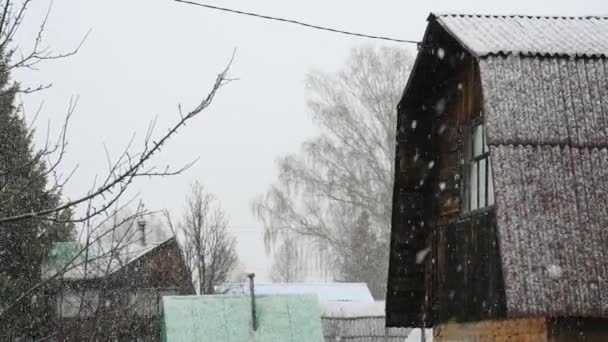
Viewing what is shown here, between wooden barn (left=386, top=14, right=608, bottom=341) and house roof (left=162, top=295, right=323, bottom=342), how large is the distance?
29.1ft

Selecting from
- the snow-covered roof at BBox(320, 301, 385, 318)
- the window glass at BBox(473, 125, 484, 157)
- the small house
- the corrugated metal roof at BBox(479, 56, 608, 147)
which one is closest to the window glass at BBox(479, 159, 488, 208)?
the window glass at BBox(473, 125, 484, 157)

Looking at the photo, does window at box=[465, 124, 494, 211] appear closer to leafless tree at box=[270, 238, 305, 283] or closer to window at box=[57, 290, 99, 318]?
window at box=[57, 290, 99, 318]

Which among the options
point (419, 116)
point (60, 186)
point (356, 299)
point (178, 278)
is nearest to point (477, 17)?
point (419, 116)

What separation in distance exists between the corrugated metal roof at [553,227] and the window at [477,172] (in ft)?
4.47

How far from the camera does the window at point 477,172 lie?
9820mm

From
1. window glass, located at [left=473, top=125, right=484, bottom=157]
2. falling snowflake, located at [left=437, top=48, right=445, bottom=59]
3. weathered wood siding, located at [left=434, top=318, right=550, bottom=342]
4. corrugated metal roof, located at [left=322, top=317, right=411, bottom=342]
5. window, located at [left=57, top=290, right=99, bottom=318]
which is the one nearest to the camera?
weathered wood siding, located at [left=434, top=318, right=550, bottom=342]

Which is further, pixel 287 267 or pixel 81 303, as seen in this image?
pixel 287 267

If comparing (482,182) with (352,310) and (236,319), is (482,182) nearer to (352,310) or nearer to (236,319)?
(236,319)

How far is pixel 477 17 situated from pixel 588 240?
11.4 ft

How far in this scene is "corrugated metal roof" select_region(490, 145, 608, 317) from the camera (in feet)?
25.9

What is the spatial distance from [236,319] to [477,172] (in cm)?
1144

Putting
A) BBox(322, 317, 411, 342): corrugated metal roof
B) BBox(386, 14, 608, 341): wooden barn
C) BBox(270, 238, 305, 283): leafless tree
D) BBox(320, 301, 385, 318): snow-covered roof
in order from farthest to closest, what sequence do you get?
BBox(270, 238, 305, 283): leafless tree < BBox(320, 301, 385, 318): snow-covered roof < BBox(322, 317, 411, 342): corrugated metal roof < BBox(386, 14, 608, 341): wooden barn

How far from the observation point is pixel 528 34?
32.7 feet

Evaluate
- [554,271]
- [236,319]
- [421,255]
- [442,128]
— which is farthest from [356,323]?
[554,271]
